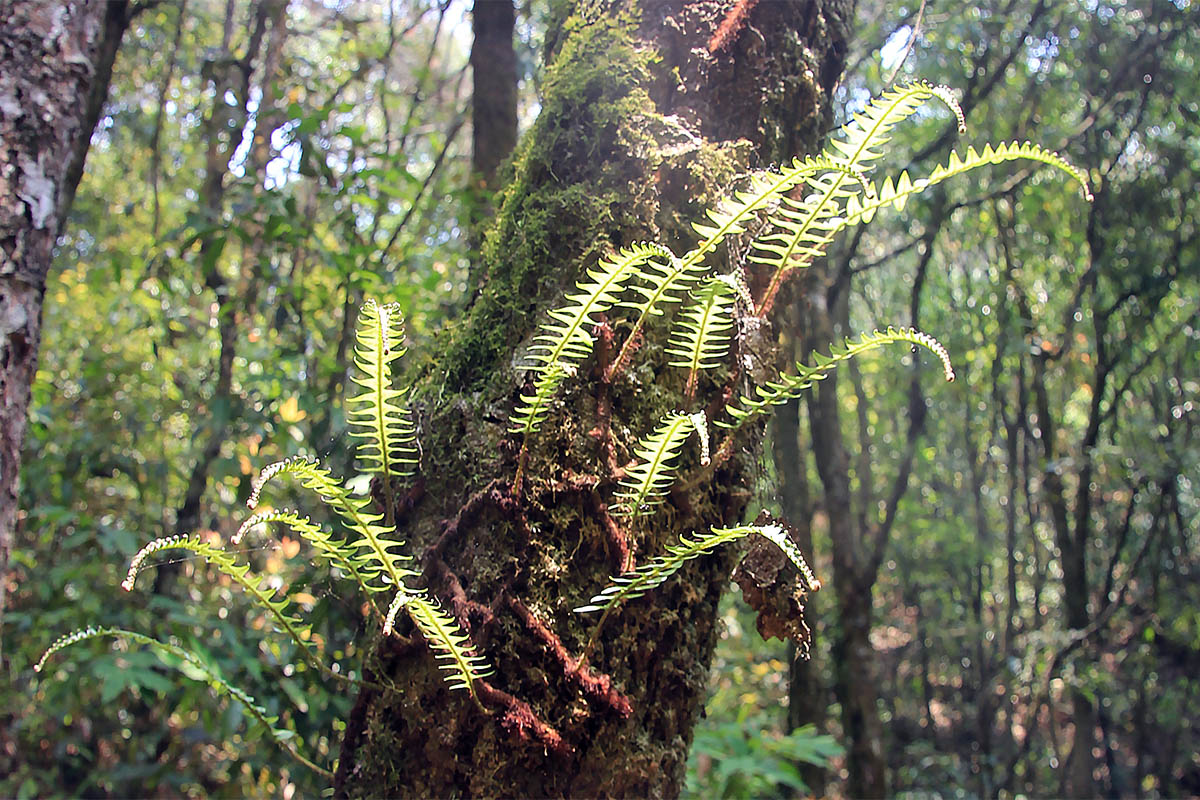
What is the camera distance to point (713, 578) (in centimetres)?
103

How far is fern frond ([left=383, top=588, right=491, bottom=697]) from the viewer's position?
77 cm

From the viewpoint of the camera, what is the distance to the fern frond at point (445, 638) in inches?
30.2

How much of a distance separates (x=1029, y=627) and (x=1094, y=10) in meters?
4.96

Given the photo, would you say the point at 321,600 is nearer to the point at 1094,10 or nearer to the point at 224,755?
the point at 224,755

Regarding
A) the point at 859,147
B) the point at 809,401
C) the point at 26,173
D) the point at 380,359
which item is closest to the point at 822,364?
the point at 859,147

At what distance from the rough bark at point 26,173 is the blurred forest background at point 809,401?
2.05 feet

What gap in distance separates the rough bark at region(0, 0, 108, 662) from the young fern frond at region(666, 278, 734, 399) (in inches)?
42.2

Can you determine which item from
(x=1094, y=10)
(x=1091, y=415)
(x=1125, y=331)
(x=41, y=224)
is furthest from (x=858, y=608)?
(x=1094, y=10)

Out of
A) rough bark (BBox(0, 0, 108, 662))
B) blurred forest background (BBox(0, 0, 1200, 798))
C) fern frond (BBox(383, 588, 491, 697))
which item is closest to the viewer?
fern frond (BBox(383, 588, 491, 697))

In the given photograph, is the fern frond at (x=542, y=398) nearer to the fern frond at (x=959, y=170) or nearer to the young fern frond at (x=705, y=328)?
the young fern frond at (x=705, y=328)

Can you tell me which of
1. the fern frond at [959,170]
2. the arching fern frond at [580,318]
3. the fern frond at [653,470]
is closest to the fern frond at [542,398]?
the arching fern frond at [580,318]

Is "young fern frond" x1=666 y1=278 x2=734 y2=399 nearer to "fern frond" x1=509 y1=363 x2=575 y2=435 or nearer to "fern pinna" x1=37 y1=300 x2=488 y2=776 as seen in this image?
"fern frond" x1=509 y1=363 x2=575 y2=435

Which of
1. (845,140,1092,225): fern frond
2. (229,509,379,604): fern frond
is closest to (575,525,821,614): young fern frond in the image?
(229,509,379,604): fern frond

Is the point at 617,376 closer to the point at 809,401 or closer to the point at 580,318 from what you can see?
the point at 580,318
